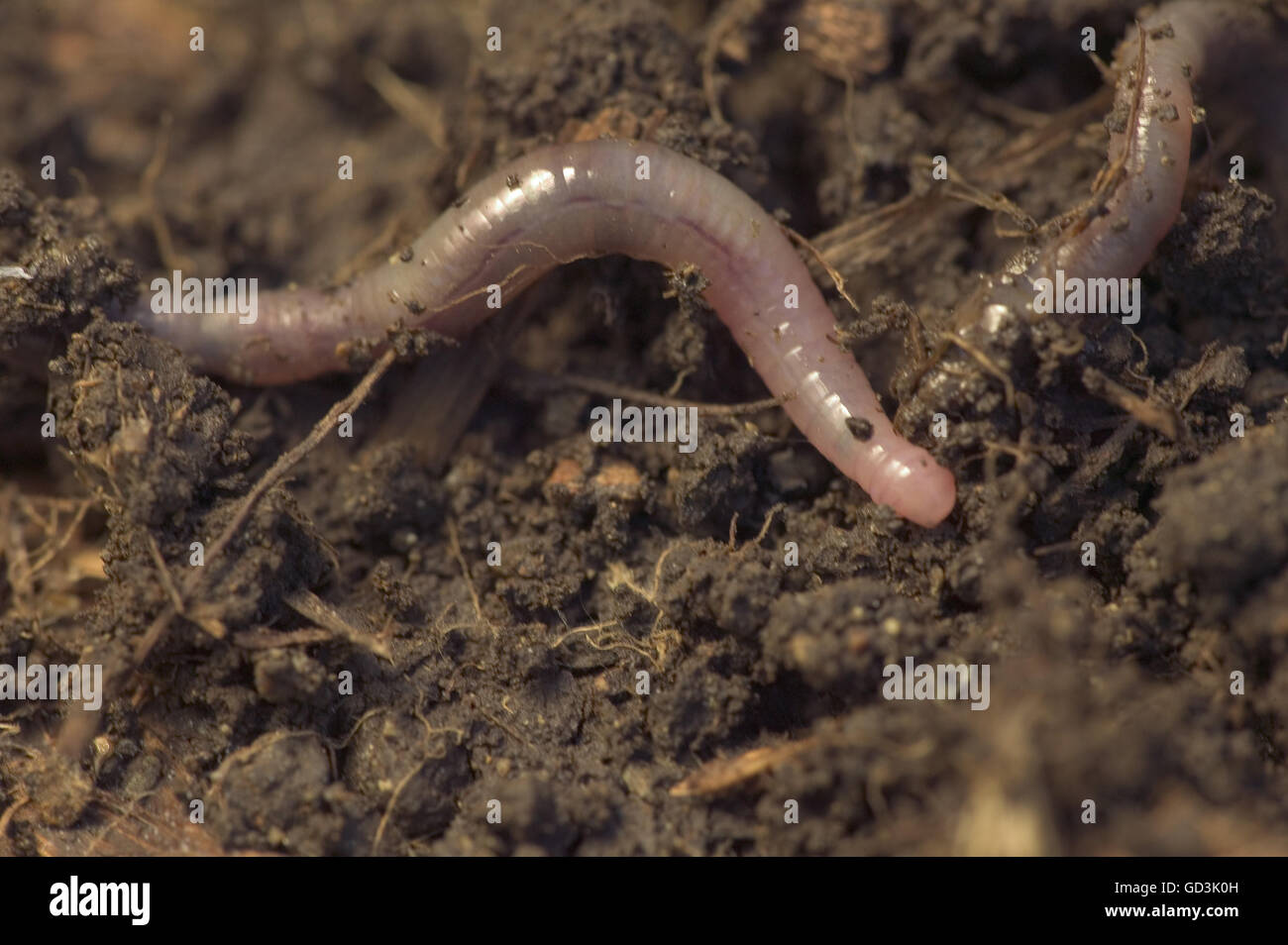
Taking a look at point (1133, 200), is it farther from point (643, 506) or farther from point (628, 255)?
point (643, 506)

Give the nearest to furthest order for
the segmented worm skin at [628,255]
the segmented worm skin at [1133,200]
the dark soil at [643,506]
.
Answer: the dark soil at [643,506] → the segmented worm skin at [1133,200] → the segmented worm skin at [628,255]

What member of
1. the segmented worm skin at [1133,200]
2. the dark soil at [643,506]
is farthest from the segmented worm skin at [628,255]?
the segmented worm skin at [1133,200]

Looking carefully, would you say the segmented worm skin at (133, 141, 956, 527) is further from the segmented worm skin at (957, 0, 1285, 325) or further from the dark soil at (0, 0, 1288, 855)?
the segmented worm skin at (957, 0, 1285, 325)

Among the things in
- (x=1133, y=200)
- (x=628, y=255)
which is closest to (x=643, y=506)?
(x=628, y=255)

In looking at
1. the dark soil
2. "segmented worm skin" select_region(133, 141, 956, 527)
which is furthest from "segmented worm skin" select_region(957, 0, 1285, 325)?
"segmented worm skin" select_region(133, 141, 956, 527)

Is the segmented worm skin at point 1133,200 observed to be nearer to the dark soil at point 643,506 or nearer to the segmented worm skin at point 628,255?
the dark soil at point 643,506
